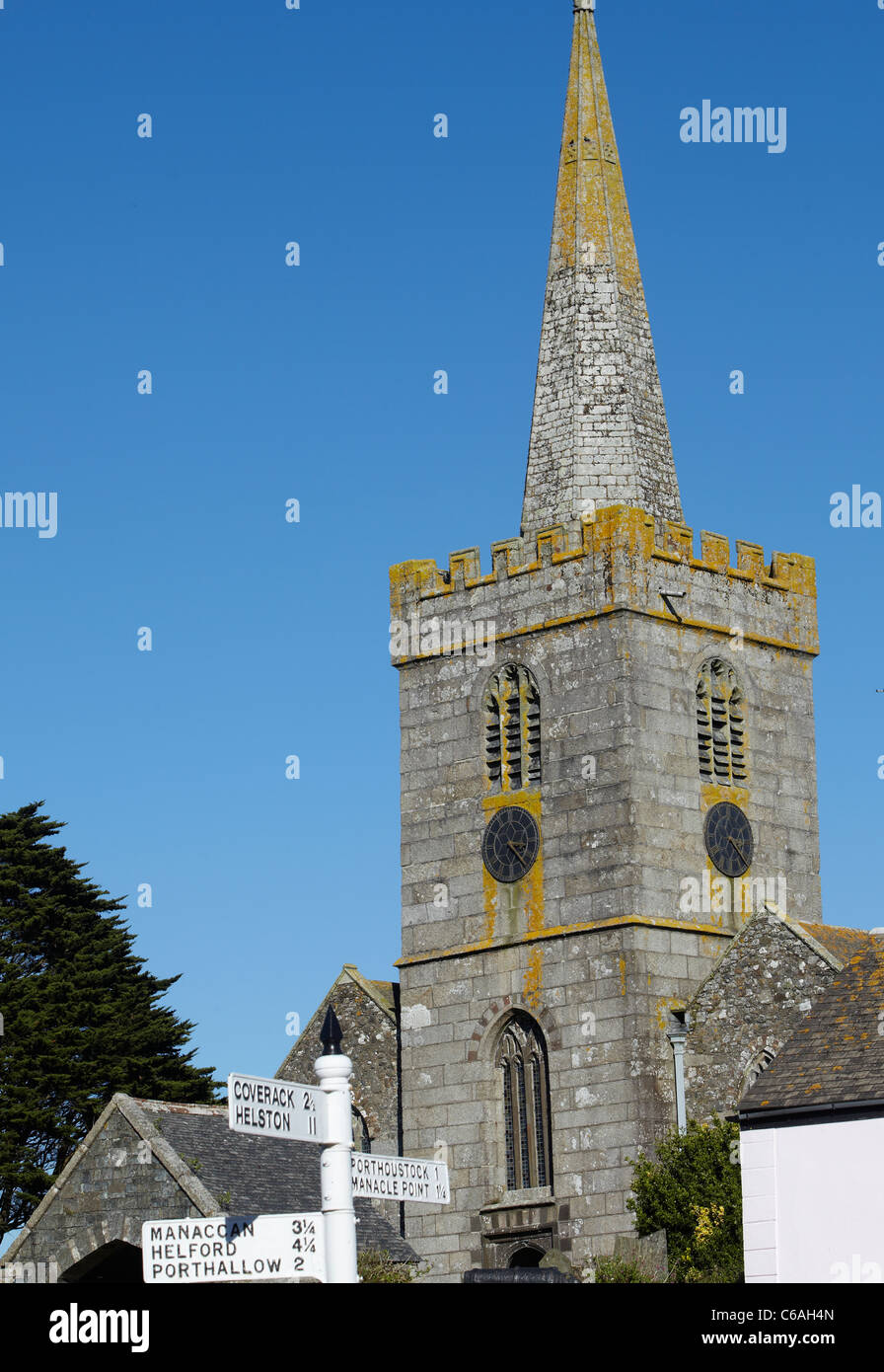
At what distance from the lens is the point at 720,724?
39750mm

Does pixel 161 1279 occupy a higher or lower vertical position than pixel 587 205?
lower

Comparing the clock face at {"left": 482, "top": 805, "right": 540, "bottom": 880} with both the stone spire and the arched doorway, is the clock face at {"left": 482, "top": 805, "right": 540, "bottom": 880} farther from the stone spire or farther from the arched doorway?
the arched doorway

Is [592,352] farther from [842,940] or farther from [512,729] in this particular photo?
[842,940]

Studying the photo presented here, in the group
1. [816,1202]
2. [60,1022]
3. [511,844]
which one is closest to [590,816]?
[511,844]

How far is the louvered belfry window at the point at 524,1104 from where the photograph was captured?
3791 centimetres

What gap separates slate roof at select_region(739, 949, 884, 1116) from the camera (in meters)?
27.9

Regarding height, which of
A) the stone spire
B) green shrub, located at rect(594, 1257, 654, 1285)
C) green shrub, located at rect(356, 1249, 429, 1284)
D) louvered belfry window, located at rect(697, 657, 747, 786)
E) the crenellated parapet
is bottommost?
green shrub, located at rect(594, 1257, 654, 1285)

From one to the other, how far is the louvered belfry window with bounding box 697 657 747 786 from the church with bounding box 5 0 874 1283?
0.05 metres

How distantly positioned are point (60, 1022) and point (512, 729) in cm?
1460

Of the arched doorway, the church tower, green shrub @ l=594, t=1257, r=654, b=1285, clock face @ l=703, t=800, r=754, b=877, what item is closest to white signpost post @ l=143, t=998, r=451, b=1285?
the arched doorway

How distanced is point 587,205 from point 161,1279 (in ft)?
102
